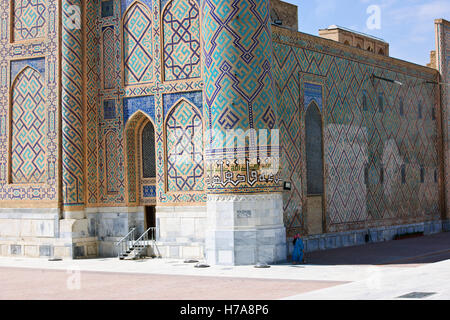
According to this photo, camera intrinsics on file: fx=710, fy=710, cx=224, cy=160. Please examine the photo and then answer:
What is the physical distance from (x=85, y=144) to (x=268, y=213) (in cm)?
573

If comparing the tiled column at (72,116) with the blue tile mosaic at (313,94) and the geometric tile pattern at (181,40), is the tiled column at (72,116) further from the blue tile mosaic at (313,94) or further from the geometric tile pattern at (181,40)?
the blue tile mosaic at (313,94)

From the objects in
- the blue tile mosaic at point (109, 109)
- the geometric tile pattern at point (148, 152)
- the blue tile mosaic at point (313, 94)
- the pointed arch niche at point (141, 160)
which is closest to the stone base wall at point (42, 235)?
the pointed arch niche at point (141, 160)

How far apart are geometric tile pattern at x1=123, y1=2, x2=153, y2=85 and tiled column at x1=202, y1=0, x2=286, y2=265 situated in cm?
265

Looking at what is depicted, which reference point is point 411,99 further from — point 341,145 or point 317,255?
point 317,255

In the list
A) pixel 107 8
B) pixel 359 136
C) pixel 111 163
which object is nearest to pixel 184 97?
pixel 111 163

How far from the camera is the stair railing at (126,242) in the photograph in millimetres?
18250

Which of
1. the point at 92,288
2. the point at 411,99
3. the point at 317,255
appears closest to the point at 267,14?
the point at 317,255

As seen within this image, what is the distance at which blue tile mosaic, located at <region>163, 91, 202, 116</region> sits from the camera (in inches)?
680

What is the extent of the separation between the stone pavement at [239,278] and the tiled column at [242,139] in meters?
0.68

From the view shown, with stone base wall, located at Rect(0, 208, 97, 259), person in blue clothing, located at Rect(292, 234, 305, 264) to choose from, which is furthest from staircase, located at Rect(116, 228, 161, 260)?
person in blue clothing, located at Rect(292, 234, 305, 264)

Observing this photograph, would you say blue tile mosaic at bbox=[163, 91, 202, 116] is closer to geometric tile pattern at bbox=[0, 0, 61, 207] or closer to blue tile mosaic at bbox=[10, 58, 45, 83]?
geometric tile pattern at bbox=[0, 0, 61, 207]

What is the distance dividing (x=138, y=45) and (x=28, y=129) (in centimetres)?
392

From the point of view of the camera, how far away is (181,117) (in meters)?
17.6

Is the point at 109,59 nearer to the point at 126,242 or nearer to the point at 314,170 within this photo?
the point at 126,242
